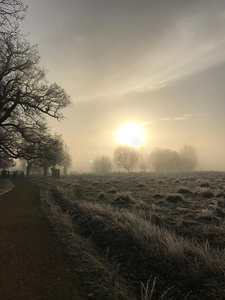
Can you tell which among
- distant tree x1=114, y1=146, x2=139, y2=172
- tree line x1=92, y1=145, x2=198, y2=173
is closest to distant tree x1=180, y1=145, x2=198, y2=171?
tree line x1=92, y1=145, x2=198, y2=173

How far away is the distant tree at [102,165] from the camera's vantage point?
112438 millimetres

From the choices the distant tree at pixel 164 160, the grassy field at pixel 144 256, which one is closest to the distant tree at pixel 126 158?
the distant tree at pixel 164 160

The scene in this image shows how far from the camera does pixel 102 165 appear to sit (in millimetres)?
113562

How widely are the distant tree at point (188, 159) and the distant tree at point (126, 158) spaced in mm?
34516

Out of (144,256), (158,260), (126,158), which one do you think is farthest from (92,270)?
(126,158)

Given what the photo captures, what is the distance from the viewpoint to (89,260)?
500 cm

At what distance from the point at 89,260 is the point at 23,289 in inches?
63.7

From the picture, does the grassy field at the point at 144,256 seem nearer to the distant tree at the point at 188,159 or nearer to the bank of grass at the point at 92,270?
the bank of grass at the point at 92,270

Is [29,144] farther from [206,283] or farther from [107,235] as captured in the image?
[206,283]

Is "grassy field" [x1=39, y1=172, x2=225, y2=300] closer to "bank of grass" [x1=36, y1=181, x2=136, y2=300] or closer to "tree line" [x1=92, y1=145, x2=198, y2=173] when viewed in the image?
"bank of grass" [x1=36, y1=181, x2=136, y2=300]

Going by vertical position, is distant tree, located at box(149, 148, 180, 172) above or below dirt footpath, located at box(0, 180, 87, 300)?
above

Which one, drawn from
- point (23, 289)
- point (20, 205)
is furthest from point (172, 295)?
point (20, 205)

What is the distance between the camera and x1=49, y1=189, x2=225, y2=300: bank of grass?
402cm

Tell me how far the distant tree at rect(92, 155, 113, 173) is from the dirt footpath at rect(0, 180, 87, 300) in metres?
105
